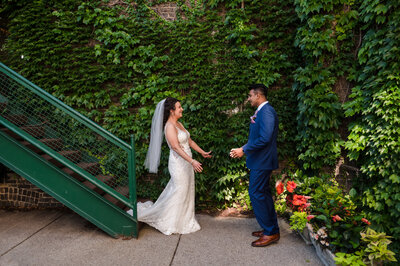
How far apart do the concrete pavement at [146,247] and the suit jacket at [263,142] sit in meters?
1.14

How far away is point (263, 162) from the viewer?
3.46 m

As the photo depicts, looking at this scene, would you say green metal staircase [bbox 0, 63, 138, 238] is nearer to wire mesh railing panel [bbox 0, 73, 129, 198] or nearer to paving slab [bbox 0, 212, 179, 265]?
paving slab [bbox 0, 212, 179, 265]

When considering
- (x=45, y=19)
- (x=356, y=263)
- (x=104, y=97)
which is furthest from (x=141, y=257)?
(x=45, y=19)

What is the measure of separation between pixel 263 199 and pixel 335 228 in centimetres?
90

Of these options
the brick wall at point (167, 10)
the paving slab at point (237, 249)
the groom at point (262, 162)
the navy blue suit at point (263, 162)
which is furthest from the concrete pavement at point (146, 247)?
the brick wall at point (167, 10)

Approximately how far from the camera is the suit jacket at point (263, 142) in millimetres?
3330

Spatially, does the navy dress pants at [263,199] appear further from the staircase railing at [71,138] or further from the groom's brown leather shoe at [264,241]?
the staircase railing at [71,138]

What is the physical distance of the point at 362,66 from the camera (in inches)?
Result: 157

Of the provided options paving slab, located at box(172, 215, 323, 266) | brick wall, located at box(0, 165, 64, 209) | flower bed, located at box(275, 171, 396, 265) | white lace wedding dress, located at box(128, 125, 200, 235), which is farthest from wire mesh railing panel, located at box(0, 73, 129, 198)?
flower bed, located at box(275, 171, 396, 265)

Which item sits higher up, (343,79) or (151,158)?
(343,79)

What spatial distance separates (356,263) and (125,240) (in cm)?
296

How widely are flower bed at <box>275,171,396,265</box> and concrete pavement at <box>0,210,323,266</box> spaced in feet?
1.04

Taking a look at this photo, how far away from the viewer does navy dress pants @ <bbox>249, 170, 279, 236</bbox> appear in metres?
3.49

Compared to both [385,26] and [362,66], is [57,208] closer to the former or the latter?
[362,66]
